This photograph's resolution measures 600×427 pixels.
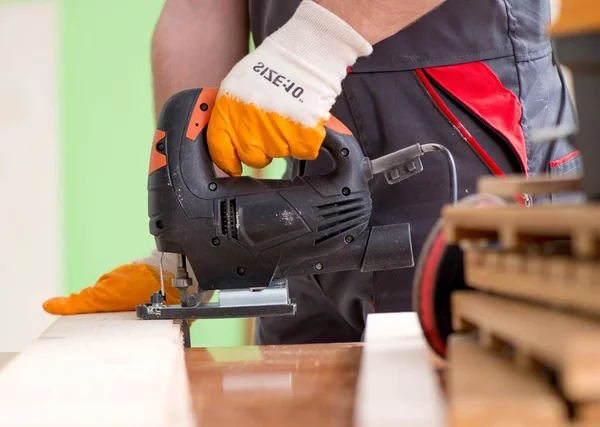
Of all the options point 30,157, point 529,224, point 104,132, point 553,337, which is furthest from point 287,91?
point 30,157

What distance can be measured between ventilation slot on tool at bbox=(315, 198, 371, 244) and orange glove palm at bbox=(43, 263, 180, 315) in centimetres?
35

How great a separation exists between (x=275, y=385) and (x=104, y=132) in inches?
114

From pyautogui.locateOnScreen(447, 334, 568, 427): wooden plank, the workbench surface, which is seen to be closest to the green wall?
the workbench surface

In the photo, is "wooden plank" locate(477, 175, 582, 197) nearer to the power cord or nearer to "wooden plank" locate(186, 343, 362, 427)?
"wooden plank" locate(186, 343, 362, 427)

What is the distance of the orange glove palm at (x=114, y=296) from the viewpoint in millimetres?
1624

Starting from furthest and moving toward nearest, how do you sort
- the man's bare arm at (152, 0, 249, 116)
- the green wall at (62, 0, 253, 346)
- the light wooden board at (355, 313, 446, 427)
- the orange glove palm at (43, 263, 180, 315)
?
the green wall at (62, 0, 253, 346), the man's bare arm at (152, 0, 249, 116), the orange glove palm at (43, 263, 180, 315), the light wooden board at (355, 313, 446, 427)

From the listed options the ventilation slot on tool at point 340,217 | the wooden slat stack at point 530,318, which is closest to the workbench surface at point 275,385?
the wooden slat stack at point 530,318

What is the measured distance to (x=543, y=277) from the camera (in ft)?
2.08

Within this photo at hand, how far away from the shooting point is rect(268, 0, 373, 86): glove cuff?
1.43m

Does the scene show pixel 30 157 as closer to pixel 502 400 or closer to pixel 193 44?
pixel 193 44

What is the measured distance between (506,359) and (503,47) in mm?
1068

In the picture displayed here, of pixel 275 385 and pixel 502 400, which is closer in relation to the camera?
pixel 502 400

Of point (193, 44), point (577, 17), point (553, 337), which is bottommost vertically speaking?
point (553, 337)

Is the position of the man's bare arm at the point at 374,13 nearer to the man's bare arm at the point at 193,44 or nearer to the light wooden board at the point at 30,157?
the man's bare arm at the point at 193,44
